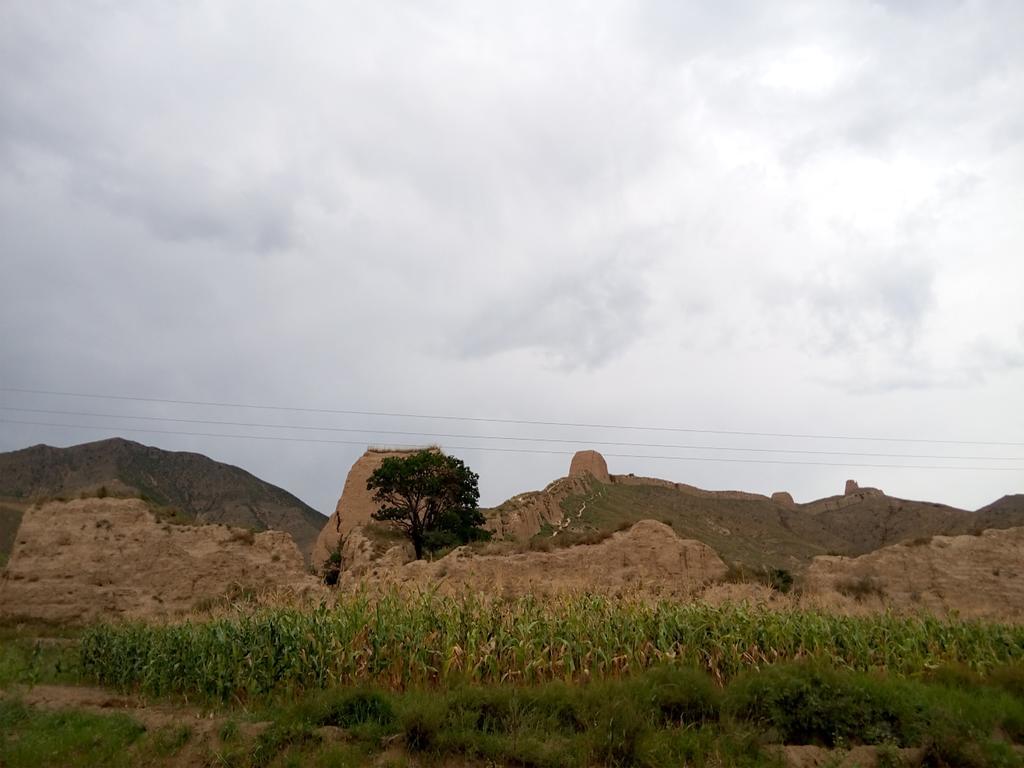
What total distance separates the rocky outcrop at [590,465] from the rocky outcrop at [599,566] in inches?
1886

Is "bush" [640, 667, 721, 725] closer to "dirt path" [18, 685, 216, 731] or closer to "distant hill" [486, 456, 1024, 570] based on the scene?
"dirt path" [18, 685, 216, 731]

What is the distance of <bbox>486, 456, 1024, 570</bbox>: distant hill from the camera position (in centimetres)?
3981

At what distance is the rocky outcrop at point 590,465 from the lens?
6946 centimetres

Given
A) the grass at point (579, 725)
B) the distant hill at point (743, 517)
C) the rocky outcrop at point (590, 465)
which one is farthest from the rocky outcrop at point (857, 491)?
the grass at point (579, 725)

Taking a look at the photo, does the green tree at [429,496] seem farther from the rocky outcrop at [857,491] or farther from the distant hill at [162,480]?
the rocky outcrop at [857,491]

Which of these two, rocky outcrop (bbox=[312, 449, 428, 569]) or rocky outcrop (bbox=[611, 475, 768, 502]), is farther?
rocky outcrop (bbox=[611, 475, 768, 502])

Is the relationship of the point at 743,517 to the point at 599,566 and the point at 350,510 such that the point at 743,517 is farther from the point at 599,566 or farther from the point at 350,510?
the point at 599,566

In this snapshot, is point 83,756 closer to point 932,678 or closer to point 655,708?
point 655,708

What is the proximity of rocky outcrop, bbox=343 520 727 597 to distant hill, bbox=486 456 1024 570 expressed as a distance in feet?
2.99

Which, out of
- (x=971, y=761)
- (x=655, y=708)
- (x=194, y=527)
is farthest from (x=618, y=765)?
(x=194, y=527)

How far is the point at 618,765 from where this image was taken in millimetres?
6961

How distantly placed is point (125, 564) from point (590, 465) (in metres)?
54.3

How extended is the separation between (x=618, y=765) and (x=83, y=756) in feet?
19.8

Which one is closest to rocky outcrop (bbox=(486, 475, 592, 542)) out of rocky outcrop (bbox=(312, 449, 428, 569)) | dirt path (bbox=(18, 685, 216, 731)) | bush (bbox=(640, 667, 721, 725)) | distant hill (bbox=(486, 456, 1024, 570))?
distant hill (bbox=(486, 456, 1024, 570))
